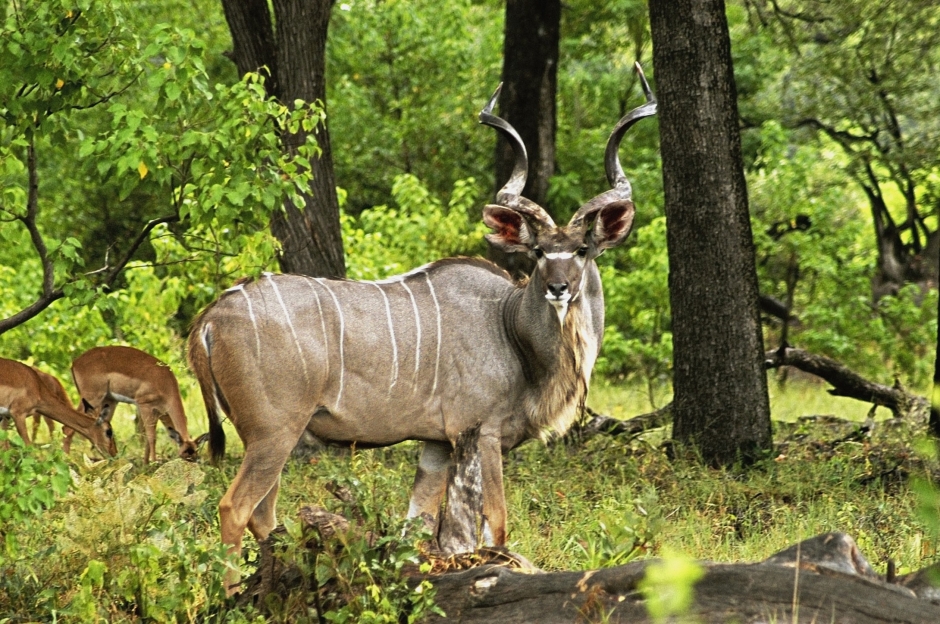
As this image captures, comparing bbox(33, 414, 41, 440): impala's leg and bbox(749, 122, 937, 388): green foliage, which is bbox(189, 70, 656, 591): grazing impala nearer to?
bbox(33, 414, 41, 440): impala's leg

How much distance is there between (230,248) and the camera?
5336 millimetres

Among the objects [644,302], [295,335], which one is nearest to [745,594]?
[295,335]

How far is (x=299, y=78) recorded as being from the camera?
7.44m

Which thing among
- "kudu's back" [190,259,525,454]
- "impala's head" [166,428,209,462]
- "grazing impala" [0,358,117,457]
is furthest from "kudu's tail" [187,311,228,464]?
"grazing impala" [0,358,117,457]

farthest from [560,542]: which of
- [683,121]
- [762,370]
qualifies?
[683,121]

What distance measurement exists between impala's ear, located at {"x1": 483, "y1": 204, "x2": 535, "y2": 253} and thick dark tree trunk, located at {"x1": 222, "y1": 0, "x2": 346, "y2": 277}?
8.23 ft

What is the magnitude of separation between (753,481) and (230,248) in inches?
117

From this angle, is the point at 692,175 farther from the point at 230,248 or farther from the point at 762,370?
the point at 230,248

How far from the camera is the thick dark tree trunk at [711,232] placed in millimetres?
6703

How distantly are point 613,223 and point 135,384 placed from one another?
446 centimetres

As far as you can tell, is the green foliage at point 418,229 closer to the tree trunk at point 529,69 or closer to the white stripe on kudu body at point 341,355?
the tree trunk at point 529,69

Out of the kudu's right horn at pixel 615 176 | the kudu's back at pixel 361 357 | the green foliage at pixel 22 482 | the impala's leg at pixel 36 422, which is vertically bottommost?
the impala's leg at pixel 36 422

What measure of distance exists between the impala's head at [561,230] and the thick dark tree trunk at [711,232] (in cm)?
155

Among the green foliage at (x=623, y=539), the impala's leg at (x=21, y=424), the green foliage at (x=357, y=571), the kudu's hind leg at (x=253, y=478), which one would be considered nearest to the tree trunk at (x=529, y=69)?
the impala's leg at (x=21, y=424)
